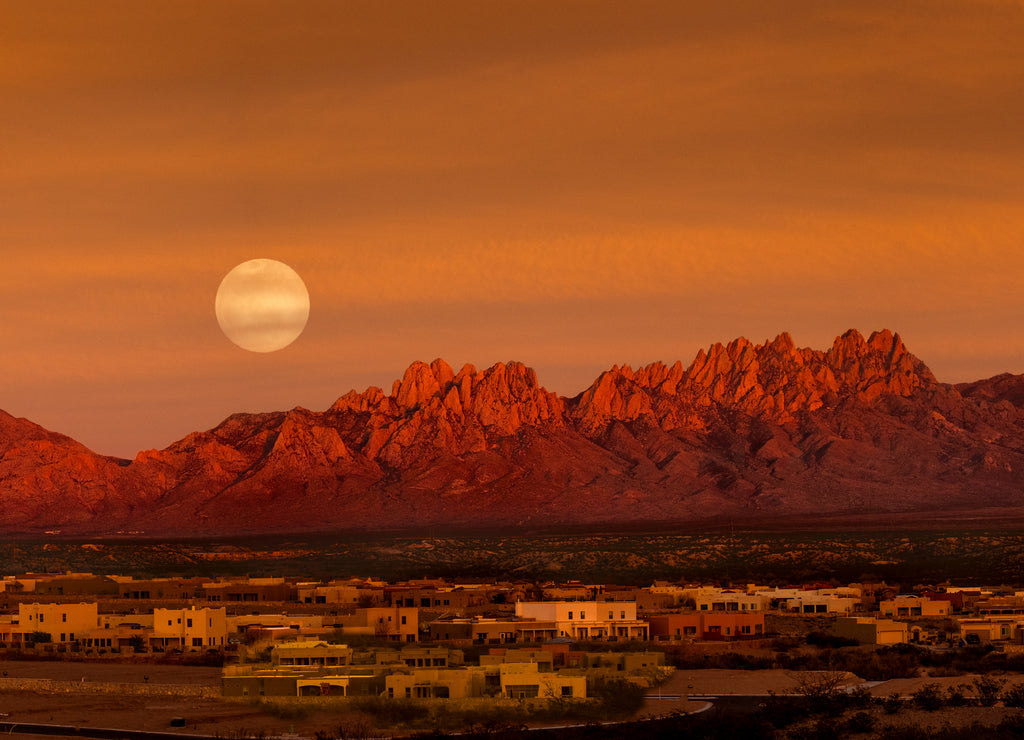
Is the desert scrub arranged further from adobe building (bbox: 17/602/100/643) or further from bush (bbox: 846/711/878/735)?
adobe building (bbox: 17/602/100/643)

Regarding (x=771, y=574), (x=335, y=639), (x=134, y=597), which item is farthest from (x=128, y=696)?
(x=771, y=574)

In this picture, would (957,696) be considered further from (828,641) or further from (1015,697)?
(828,641)

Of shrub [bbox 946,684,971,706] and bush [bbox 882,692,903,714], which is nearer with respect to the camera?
bush [bbox 882,692,903,714]

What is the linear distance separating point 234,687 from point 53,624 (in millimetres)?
35083

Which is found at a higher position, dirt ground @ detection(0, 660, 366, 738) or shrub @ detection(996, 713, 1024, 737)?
dirt ground @ detection(0, 660, 366, 738)

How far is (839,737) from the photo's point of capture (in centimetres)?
6656

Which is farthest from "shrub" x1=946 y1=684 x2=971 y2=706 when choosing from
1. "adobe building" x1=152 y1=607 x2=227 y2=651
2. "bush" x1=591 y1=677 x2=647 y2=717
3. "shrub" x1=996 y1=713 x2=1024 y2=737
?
"adobe building" x1=152 y1=607 x2=227 y2=651

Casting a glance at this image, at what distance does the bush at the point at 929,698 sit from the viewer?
239 feet

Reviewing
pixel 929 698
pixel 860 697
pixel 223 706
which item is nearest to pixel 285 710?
pixel 223 706

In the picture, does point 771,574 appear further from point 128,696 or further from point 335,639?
point 128,696

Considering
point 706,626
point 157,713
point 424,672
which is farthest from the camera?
point 706,626

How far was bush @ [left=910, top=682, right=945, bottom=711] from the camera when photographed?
239ft

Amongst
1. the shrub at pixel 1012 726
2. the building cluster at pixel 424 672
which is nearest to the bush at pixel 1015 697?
the shrub at pixel 1012 726

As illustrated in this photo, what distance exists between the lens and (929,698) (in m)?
74.0
